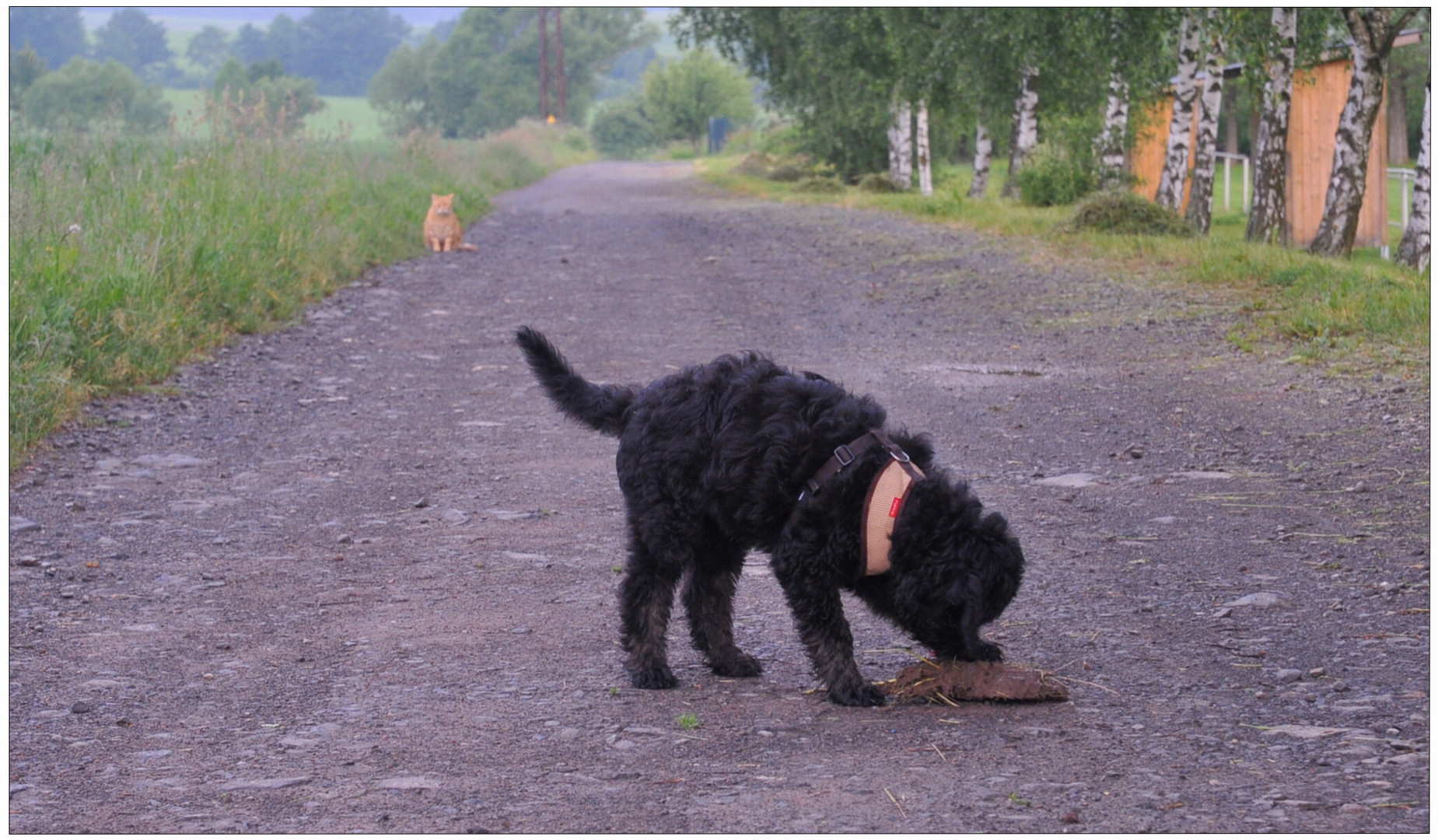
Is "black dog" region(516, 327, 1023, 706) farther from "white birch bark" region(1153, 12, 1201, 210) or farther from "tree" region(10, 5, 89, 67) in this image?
"tree" region(10, 5, 89, 67)

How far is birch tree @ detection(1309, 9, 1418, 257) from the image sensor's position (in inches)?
554

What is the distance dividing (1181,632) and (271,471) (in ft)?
15.7

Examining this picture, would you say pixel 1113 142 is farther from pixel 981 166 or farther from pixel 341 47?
pixel 341 47

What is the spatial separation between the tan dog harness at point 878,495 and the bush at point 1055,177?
19.9 meters

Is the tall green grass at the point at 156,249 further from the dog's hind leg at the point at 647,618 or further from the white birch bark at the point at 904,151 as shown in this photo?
the white birch bark at the point at 904,151

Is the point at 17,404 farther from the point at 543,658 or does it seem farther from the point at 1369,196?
the point at 1369,196

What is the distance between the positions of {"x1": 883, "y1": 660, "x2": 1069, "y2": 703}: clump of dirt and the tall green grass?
17.3ft

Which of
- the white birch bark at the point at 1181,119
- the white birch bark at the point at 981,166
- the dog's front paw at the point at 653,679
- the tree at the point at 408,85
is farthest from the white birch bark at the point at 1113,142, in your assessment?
the tree at the point at 408,85

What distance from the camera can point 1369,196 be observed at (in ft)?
68.0

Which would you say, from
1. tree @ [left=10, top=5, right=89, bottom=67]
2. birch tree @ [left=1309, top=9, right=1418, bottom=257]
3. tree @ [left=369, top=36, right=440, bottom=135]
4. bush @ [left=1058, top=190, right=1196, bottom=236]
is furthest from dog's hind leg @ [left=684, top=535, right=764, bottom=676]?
tree @ [left=369, top=36, right=440, bottom=135]

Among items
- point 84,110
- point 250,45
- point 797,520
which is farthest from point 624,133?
point 797,520

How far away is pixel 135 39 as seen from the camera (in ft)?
233

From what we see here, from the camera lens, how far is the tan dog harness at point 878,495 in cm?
379

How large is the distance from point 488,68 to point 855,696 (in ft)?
332
